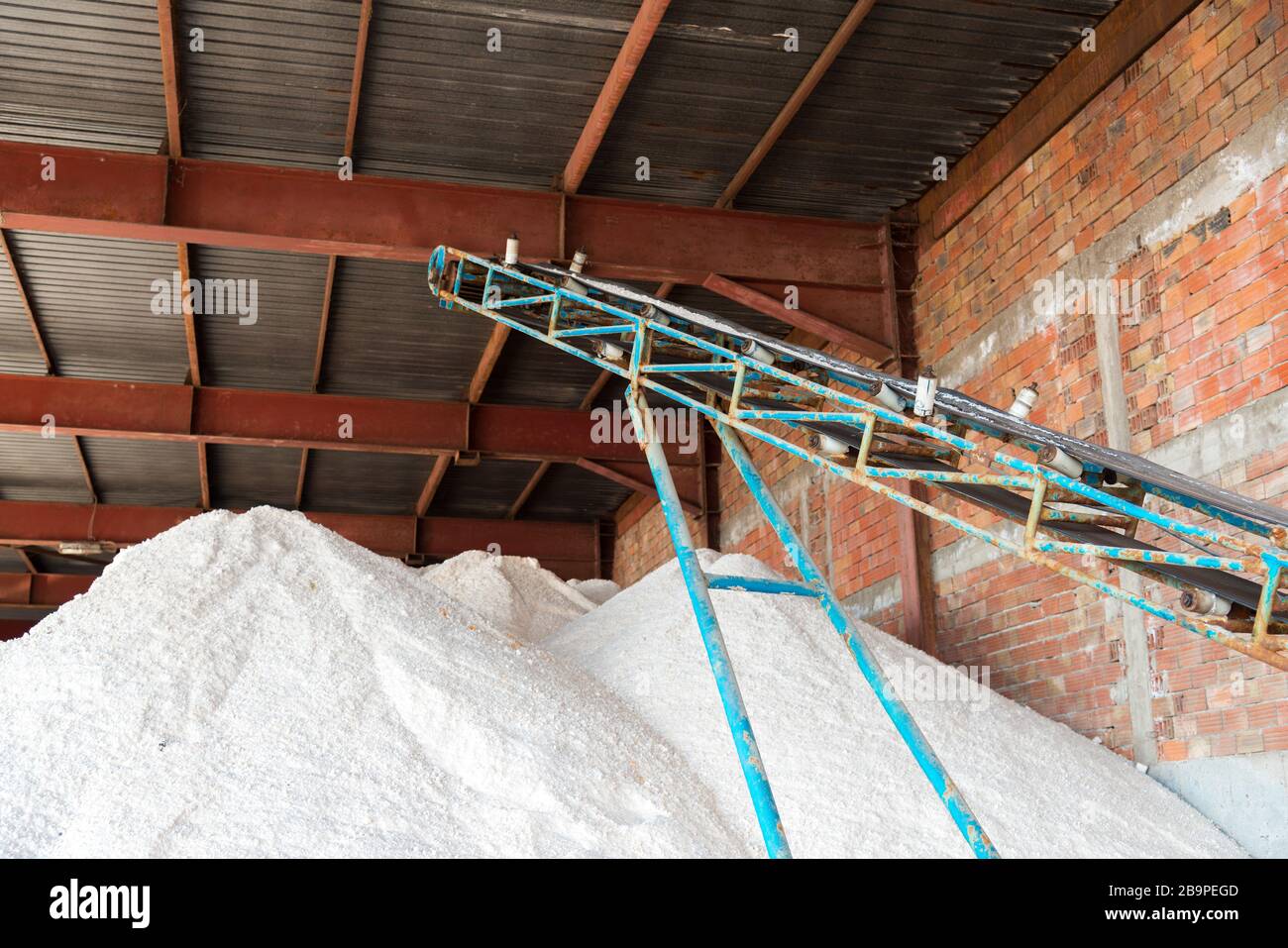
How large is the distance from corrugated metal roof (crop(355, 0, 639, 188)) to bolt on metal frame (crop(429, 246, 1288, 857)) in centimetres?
215

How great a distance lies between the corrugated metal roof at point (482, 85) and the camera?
807 cm

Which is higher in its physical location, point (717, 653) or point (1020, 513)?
point (1020, 513)

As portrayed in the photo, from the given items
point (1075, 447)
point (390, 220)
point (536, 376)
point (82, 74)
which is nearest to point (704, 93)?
point (390, 220)

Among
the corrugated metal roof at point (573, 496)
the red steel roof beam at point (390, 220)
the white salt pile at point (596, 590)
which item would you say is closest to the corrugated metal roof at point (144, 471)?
the corrugated metal roof at point (573, 496)

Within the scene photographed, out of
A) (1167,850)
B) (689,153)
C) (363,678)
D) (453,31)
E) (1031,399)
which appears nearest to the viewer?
(1031,399)

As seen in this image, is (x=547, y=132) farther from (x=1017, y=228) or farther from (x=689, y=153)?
(x=1017, y=228)

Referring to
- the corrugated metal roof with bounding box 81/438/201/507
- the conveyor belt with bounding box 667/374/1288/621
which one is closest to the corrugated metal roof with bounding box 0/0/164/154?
the conveyor belt with bounding box 667/374/1288/621

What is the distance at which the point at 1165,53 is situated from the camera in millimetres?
7555

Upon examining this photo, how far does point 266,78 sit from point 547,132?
2200 mm

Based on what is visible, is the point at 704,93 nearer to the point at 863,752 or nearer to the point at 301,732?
the point at 863,752

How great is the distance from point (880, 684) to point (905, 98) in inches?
229

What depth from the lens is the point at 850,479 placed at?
5312 millimetres

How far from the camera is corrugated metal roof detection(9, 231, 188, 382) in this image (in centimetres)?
1102

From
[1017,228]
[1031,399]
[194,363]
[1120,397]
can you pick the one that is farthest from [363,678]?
[194,363]
